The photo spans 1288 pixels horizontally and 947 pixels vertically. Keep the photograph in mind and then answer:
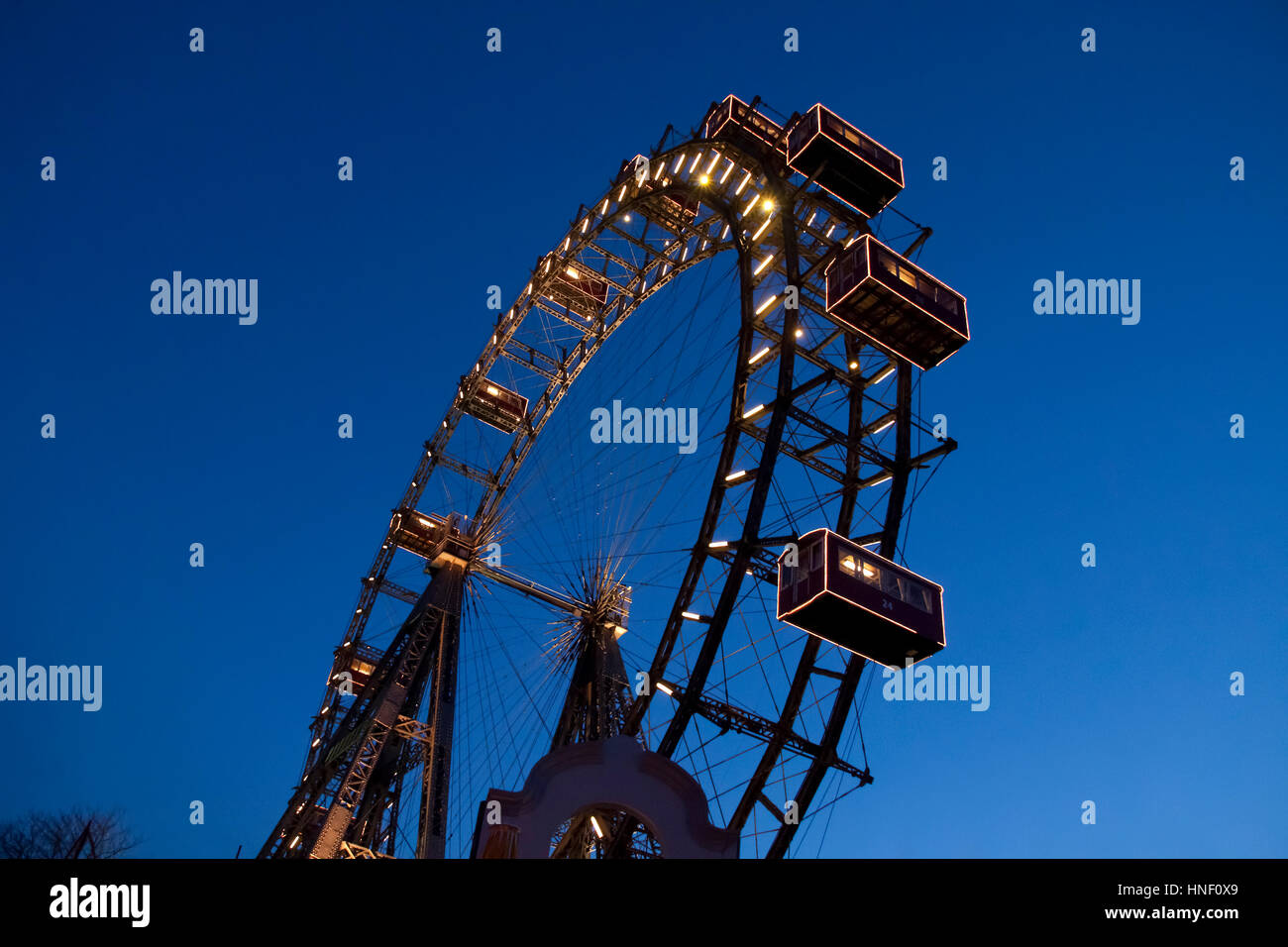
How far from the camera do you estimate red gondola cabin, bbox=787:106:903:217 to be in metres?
31.3

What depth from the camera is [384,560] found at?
Answer: 48.7m

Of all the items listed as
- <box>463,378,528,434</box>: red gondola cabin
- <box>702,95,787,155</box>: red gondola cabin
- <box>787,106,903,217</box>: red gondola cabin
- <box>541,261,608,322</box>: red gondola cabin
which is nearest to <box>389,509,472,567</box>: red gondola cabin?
<box>463,378,528,434</box>: red gondola cabin

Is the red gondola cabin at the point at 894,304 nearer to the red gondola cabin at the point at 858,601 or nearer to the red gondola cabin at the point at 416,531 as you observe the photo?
the red gondola cabin at the point at 858,601

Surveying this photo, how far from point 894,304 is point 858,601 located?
9286 millimetres

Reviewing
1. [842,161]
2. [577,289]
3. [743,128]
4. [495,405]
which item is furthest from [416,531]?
[842,161]

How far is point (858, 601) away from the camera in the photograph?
23.2 metres

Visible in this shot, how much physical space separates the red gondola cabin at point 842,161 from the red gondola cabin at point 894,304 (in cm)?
334

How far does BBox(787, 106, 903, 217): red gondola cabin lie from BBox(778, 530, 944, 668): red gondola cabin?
506 inches

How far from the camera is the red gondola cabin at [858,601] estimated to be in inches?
914

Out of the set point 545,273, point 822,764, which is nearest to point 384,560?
point 545,273

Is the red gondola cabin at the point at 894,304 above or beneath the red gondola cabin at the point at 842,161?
beneath

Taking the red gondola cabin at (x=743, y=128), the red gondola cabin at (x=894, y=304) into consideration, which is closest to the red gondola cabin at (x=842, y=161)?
the red gondola cabin at (x=743, y=128)
